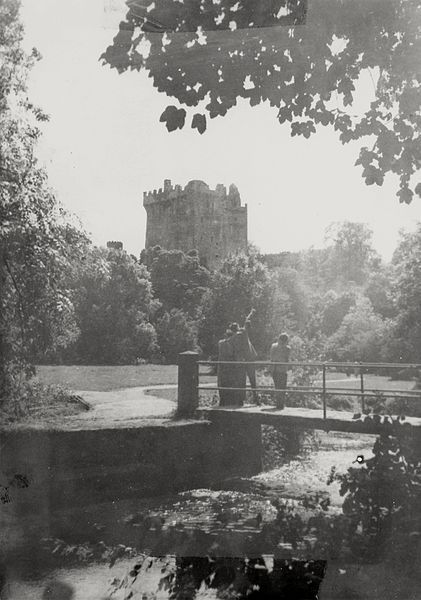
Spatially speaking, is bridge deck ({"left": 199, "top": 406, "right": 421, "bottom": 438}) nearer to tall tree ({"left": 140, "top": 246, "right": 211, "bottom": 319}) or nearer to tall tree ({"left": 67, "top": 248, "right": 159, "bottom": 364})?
tall tree ({"left": 67, "top": 248, "right": 159, "bottom": 364})

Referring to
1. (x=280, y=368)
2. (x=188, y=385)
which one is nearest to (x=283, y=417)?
(x=280, y=368)

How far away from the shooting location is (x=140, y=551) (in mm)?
6113

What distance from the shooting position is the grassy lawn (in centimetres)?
1209

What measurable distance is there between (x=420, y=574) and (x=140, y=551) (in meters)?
3.05

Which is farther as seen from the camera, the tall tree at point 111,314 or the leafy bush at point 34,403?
the tall tree at point 111,314

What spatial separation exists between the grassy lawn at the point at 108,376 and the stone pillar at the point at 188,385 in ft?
9.00

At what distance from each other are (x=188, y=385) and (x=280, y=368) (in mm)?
1782

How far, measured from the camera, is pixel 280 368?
34.4ft

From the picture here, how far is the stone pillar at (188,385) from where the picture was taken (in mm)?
10109

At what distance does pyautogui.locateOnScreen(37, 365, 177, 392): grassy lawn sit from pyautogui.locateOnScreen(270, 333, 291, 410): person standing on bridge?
3999 millimetres

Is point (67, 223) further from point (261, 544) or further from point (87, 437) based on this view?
point (261, 544)

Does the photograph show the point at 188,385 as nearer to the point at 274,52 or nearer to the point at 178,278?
the point at 274,52

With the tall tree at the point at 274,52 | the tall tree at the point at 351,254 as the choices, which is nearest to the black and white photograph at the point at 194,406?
the tall tree at the point at 274,52

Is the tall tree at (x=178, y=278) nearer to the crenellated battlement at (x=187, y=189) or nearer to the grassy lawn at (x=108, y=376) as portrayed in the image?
the grassy lawn at (x=108, y=376)
